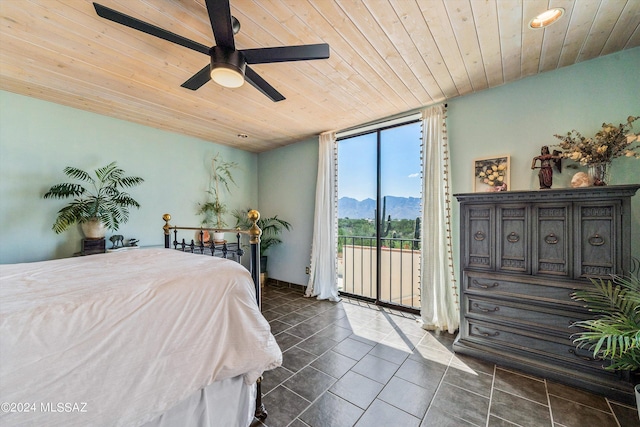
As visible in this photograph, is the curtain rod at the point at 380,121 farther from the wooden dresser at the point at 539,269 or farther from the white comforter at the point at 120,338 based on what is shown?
the white comforter at the point at 120,338

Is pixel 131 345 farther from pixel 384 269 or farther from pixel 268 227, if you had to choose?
pixel 268 227

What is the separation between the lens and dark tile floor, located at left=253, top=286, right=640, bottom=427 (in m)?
1.53

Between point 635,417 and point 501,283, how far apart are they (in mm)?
975

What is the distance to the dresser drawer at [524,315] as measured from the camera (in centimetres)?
184

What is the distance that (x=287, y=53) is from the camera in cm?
147

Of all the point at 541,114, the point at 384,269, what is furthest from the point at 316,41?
the point at 384,269

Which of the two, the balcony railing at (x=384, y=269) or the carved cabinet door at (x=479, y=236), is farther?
the balcony railing at (x=384, y=269)

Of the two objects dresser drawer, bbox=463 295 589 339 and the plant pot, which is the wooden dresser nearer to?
dresser drawer, bbox=463 295 589 339

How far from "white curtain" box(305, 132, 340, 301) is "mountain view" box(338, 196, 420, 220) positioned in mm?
283

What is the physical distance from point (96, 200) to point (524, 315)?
14.4ft

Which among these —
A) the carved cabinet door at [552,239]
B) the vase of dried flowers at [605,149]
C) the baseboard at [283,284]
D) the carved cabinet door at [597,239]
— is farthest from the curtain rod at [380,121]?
the baseboard at [283,284]

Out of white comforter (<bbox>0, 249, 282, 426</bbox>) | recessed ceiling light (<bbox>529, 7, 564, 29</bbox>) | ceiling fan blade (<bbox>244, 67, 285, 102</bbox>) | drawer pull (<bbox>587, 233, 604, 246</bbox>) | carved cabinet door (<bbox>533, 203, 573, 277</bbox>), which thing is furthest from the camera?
carved cabinet door (<bbox>533, 203, 573, 277</bbox>)

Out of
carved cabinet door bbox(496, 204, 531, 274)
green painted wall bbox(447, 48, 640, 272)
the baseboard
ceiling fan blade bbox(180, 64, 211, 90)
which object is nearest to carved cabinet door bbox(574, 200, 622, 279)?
carved cabinet door bbox(496, 204, 531, 274)

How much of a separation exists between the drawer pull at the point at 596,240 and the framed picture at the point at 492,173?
72 cm
